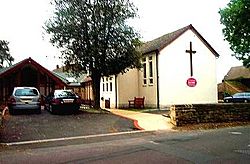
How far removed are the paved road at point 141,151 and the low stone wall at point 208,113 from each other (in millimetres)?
4613

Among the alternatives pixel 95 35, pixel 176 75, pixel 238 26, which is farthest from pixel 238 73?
pixel 95 35

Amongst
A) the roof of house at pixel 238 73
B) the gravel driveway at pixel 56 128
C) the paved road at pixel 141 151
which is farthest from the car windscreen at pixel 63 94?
the roof of house at pixel 238 73

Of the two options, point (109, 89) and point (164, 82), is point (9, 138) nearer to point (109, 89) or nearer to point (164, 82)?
point (164, 82)

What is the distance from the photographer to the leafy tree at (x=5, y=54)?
56719mm

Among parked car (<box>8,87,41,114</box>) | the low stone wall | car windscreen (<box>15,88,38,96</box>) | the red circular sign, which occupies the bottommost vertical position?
the low stone wall

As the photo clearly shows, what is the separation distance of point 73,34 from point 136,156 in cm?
1741

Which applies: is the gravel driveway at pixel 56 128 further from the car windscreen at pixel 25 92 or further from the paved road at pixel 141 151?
the car windscreen at pixel 25 92

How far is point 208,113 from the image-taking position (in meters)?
18.3

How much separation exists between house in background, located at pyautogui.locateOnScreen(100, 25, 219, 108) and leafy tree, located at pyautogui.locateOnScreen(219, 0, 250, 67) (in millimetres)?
9353

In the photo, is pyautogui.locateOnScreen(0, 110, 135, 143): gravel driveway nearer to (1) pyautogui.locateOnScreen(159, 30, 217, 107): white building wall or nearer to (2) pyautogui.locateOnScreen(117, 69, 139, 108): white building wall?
(1) pyautogui.locateOnScreen(159, 30, 217, 107): white building wall

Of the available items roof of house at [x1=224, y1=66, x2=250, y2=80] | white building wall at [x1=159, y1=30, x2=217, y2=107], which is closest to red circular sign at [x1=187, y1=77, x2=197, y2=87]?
white building wall at [x1=159, y1=30, x2=217, y2=107]

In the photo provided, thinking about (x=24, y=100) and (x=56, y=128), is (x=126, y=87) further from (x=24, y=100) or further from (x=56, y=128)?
(x=56, y=128)

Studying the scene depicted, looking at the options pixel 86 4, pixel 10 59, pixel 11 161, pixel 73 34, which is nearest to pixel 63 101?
pixel 73 34

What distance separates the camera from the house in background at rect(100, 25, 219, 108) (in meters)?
29.7
